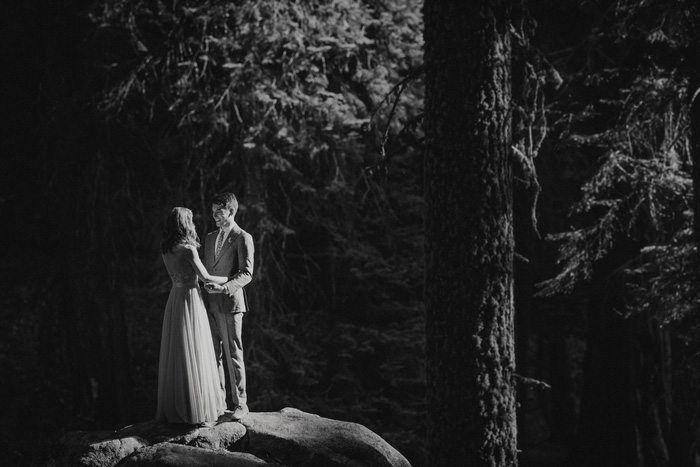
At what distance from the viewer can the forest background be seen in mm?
12102

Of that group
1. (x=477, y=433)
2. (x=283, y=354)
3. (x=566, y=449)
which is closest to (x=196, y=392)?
(x=477, y=433)

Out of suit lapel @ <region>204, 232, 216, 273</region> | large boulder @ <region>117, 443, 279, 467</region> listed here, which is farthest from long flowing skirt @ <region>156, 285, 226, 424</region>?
large boulder @ <region>117, 443, 279, 467</region>

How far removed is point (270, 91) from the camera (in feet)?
39.8

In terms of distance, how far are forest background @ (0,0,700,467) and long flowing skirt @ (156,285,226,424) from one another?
4.93 meters

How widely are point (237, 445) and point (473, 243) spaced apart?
9.79 feet

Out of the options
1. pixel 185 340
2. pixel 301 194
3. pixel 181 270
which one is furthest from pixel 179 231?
pixel 301 194

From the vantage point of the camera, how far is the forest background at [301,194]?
12.1m

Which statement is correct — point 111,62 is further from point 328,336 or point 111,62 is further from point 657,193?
point 657,193

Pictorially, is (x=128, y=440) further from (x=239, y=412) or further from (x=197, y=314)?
(x=197, y=314)

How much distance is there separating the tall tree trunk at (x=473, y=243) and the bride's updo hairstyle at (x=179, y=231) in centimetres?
230

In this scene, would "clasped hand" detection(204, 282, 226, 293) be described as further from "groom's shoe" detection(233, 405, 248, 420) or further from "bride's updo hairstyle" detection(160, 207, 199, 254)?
"groom's shoe" detection(233, 405, 248, 420)

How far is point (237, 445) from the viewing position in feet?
23.4

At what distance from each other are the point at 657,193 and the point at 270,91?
20.2 ft

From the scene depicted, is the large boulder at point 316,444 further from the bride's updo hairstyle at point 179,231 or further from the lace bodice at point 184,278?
the bride's updo hairstyle at point 179,231
